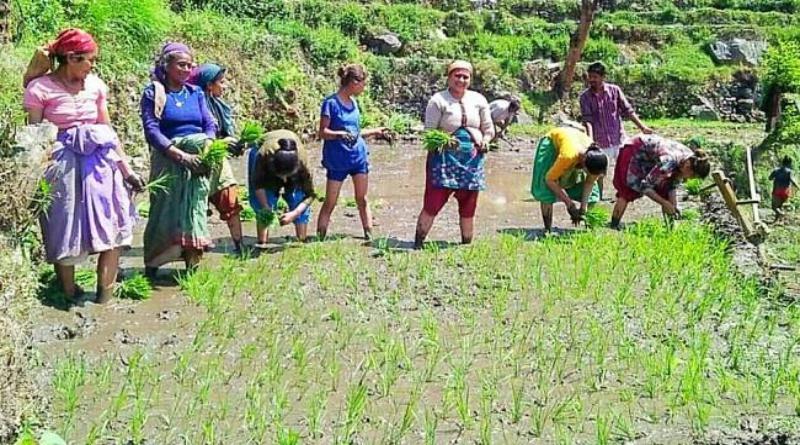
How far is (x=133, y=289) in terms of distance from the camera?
5.66 metres

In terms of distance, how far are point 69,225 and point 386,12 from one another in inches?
725

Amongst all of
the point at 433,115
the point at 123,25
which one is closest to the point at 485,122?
the point at 433,115

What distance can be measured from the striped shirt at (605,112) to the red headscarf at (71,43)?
520cm

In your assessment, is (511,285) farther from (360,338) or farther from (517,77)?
(517,77)

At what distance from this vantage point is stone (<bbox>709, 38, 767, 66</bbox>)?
25725 millimetres

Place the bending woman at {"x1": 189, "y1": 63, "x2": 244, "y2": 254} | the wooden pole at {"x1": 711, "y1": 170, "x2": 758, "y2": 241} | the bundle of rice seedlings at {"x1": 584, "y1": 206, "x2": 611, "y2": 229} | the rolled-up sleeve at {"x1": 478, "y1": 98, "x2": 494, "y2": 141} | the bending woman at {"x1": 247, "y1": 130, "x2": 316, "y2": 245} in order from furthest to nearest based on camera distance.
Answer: the bundle of rice seedlings at {"x1": 584, "y1": 206, "x2": 611, "y2": 229} < the wooden pole at {"x1": 711, "y1": 170, "x2": 758, "y2": 241} < the rolled-up sleeve at {"x1": 478, "y1": 98, "x2": 494, "y2": 141} < the bending woman at {"x1": 247, "y1": 130, "x2": 316, "y2": 245} < the bending woman at {"x1": 189, "y1": 63, "x2": 244, "y2": 254}

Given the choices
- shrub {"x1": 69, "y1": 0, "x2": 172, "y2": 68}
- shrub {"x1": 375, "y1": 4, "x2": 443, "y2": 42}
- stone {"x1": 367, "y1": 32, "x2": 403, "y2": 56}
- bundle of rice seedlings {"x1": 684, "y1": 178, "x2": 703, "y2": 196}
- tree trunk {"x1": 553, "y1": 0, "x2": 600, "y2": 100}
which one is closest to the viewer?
bundle of rice seedlings {"x1": 684, "y1": 178, "x2": 703, "y2": 196}

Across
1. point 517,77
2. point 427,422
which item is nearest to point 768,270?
point 427,422

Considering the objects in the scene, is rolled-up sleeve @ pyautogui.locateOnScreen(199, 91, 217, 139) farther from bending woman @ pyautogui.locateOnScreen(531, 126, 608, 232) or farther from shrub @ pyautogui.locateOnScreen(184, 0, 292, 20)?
shrub @ pyautogui.locateOnScreen(184, 0, 292, 20)

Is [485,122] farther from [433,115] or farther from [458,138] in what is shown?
[433,115]

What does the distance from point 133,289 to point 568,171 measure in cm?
386

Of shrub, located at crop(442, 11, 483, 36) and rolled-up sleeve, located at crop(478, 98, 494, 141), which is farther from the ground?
shrub, located at crop(442, 11, 483, 36)

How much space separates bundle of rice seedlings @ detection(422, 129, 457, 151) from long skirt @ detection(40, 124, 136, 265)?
2419 millimetres

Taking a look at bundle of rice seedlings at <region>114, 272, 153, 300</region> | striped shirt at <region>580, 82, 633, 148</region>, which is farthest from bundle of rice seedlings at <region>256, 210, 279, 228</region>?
striped shirt at <region>580, 82, 633, 148</region>
